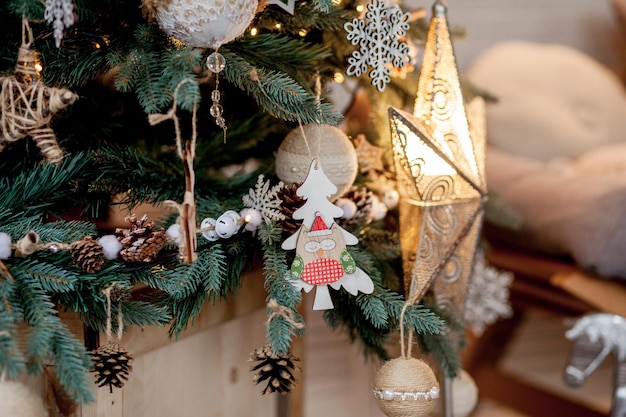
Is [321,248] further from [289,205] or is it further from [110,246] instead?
[110,246]

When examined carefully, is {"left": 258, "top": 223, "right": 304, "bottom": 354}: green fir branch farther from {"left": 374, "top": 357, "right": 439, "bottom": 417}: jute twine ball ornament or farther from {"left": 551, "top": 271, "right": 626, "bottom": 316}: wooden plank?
{"left": 551, "top": 271, "right": 626, "bottom": 316}: wooden plank

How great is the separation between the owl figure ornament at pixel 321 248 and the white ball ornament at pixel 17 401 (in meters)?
0.24

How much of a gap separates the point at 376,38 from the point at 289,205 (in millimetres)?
187

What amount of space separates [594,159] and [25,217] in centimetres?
99

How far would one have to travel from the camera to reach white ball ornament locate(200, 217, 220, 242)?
62cm

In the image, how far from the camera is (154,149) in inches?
31.4

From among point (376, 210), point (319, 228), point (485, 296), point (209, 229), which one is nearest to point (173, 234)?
point (209, 229)

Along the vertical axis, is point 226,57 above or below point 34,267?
above

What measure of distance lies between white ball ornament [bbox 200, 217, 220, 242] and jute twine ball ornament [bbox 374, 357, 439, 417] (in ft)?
0.67

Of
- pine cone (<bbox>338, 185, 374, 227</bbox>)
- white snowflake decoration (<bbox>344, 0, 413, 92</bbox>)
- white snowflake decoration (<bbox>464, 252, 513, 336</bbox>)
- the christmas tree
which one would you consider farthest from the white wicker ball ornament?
white snowflake decoration (<bbox>464, 252, 513, 336</bbox>)

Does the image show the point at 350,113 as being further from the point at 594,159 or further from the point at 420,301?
the point at 594,159

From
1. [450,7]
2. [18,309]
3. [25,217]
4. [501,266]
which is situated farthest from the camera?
Answer: [450,7]

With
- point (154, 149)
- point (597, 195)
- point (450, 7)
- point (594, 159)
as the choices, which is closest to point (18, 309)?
point (154, 149)

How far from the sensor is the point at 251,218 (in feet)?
2.09
